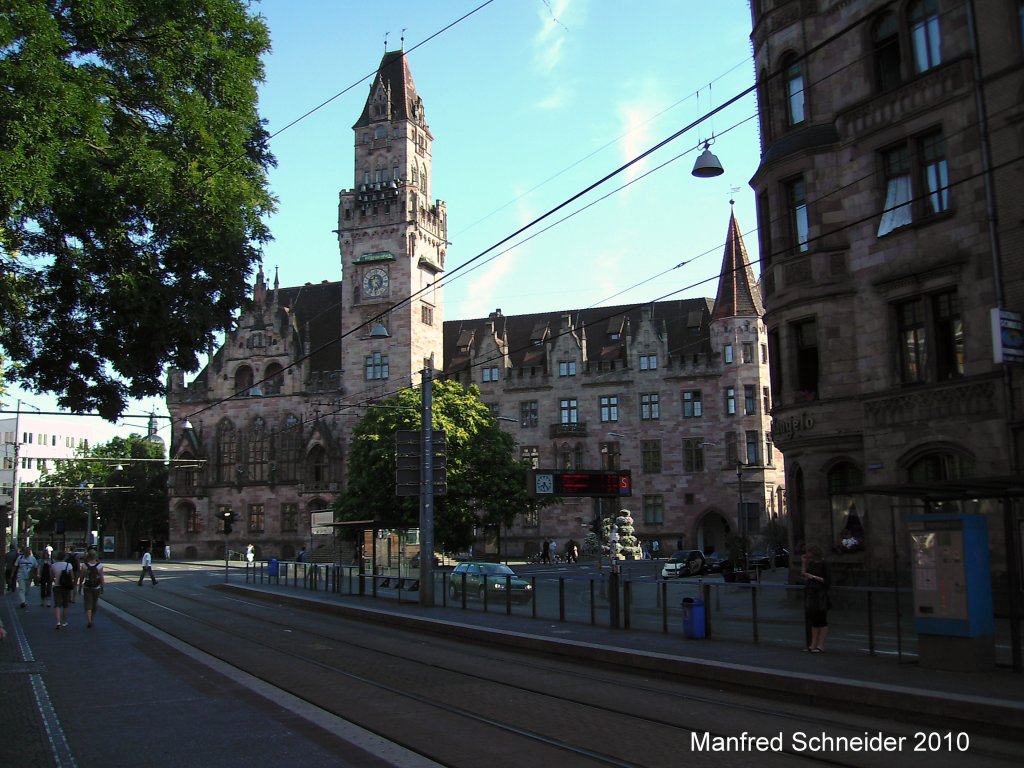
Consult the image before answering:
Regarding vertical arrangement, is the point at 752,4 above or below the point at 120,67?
above

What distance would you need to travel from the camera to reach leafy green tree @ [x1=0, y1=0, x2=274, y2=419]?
15.2 metres

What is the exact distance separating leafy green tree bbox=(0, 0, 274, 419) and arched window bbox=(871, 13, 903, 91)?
48.0 feet

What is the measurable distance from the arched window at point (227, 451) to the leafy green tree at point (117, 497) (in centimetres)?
1568

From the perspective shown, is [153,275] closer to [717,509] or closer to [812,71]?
[812,71]

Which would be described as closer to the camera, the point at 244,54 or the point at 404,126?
the point at 244,54

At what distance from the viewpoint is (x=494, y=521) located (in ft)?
163

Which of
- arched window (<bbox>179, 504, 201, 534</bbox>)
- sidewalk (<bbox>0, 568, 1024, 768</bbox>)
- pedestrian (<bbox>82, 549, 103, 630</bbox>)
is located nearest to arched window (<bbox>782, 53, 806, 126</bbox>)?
sidewalk (<bbox>0, 568, 1024, 768</bbox>)

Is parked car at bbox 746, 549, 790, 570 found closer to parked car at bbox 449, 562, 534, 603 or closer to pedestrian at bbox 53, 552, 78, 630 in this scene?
parked car at bbox 449, 562, 534, 603

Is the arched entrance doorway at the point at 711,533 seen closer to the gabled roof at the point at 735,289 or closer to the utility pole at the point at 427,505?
the gabled roof at the point at 735,289

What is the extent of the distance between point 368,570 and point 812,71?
20.0m

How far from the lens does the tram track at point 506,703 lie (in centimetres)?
882

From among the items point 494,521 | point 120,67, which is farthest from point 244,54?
point 494,521

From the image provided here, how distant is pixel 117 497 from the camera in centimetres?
8944

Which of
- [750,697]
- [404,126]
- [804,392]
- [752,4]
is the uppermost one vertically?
[404,126]
